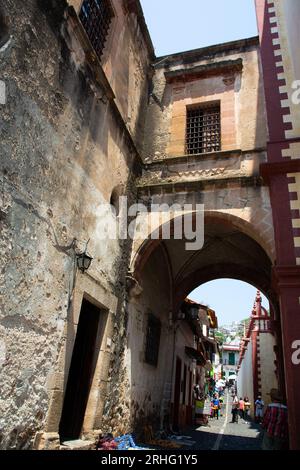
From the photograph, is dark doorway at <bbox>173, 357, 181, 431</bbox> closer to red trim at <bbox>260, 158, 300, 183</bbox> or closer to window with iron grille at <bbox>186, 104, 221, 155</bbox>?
window with iron grille at <bbox>186, 104, 221, 155</bbox>

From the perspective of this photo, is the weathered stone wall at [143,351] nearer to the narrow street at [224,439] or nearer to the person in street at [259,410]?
the narrow street at [224,439]

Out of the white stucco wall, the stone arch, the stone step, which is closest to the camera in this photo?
the stone step

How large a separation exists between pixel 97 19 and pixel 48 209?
448cm

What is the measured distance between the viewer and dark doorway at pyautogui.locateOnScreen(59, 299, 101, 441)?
18.0ft

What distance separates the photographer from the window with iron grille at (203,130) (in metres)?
8.47

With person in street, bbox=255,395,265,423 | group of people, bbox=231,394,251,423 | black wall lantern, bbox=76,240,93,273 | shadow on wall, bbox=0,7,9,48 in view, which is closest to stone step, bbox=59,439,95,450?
black wall lantern, bbox=76,240,93,273

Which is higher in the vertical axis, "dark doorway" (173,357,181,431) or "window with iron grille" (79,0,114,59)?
"window with iron grille" (79,0,114,59)

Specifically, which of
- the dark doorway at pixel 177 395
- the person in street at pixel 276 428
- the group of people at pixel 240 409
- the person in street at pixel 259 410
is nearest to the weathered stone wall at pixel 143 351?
Answer: the dark doorway at pixel 177 395

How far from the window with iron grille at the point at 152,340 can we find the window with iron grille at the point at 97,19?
6147 mm

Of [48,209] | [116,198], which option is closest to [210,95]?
[116,198]

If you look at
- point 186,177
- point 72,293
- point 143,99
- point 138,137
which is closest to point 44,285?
point 72,293

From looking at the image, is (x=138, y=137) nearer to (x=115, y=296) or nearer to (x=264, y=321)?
(x=115, y=296)

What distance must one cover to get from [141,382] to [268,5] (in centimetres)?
917

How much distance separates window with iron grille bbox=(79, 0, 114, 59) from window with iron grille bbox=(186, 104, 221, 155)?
115 inches
